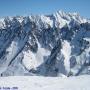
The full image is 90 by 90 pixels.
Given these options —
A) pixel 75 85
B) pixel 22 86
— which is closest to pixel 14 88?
pixel 22 86

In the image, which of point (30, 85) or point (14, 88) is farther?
point (30, 85)

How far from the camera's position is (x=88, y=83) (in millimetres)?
26344

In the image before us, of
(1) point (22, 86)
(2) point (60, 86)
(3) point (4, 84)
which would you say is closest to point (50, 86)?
(2) point (60, 86)

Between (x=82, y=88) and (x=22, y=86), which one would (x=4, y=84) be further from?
(x=82, y=88)

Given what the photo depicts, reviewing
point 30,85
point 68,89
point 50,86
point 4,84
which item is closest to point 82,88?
point 68,89

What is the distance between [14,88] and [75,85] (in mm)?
5484

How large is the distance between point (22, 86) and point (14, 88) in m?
1.51

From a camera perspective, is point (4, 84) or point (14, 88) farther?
point (4, 84)

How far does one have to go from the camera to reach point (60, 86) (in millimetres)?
25516

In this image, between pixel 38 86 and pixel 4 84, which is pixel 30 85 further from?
pixel 4 84

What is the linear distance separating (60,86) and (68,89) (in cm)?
190

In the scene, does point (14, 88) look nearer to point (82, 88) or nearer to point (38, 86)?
point (38, 86)

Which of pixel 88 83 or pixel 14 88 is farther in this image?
pixel 88 83

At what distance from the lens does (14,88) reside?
2392 cm
